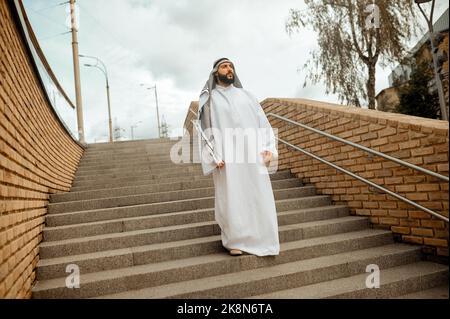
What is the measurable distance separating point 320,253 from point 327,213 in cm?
98

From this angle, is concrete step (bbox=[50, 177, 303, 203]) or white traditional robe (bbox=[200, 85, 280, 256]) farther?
concrete step (bbox=[50, 177, 303, 203])

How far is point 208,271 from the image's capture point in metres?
3.30

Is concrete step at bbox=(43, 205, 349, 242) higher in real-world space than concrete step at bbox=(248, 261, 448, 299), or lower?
higher

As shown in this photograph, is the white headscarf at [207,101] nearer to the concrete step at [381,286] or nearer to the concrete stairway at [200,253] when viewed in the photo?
the concrete stairway at [200,253]

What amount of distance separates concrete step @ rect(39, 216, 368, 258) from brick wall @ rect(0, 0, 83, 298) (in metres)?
0.27

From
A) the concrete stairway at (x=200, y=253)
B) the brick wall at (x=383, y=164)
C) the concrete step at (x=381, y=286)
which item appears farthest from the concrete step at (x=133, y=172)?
the concrete step at (x=381, y=286)

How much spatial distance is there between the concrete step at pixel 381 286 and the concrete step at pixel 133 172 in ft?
12.3

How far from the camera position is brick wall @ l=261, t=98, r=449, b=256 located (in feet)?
11.1

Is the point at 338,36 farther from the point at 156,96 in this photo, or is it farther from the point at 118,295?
the point at 156,96

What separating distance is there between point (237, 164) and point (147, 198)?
199 cm

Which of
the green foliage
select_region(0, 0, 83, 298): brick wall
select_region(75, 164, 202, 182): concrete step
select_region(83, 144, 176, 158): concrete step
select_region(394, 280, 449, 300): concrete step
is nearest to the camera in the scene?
select_region(0, 0, 83, 298): brick wall

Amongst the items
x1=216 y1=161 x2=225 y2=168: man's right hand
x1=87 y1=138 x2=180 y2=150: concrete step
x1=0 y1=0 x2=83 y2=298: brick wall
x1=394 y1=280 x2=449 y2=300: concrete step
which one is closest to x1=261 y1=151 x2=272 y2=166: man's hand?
x1=216 y1=161 x2=225 y2=168: man's right hand

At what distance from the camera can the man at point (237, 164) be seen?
3.49m

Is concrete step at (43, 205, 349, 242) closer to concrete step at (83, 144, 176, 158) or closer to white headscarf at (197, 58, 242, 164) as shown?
white headscarf at (197, 58, 242, 164)
